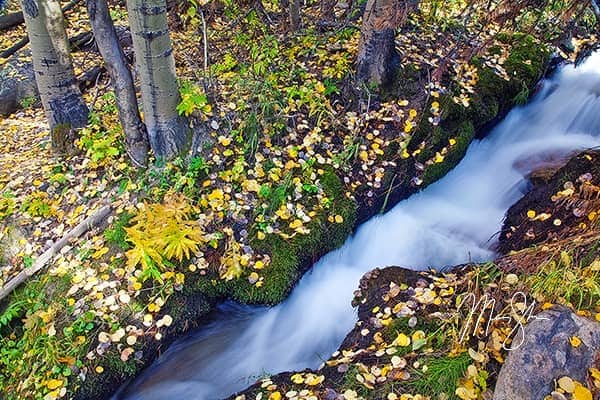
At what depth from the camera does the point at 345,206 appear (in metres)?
5.30

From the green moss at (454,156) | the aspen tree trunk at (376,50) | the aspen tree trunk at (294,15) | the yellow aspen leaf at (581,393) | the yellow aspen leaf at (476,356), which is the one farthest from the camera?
the aspen tree trunk at (294,15)

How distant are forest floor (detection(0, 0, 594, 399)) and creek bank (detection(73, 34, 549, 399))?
0.02 metres

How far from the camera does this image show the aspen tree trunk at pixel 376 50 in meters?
5.53

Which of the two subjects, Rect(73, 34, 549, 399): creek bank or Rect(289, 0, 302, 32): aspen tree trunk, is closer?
Rect(73, 34, 549, 399): creek bank

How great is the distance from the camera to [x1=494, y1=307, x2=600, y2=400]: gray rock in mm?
2787

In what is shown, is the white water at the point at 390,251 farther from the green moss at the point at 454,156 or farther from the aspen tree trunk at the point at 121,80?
the aspen tree trunk at the point at 121,80

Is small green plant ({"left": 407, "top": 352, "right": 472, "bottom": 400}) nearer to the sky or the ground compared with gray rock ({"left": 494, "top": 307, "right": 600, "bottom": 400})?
nearer to the ground

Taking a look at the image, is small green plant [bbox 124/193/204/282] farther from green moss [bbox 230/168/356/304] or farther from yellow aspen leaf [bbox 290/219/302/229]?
yellow aspen leaf [bbox 290/219/302/229]

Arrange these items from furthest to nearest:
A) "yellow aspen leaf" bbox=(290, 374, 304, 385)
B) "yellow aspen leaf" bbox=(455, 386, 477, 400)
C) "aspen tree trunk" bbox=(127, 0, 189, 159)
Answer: "aspen tree trunk" bbox=(127, 0, 189, 159)
"yellow aspen leaf" bbox=(290, 374, 304, 385)
"yellow aspen leaf" bbox=(455, 386, 477, 400)

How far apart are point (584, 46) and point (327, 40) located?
5.19 m

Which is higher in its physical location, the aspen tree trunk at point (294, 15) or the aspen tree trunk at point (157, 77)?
the aspen tree trunk at point (294, 15)

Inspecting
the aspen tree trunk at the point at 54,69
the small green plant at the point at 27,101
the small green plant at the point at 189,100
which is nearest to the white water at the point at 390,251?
the small green plant at the point at 189,100

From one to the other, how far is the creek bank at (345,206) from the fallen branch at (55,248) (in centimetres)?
124

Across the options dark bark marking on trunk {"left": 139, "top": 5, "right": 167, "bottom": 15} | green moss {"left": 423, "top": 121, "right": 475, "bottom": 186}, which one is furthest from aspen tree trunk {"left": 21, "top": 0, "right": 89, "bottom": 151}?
green moss {"left": 423, "top": 121, "right": 475, "bottom": 186}
